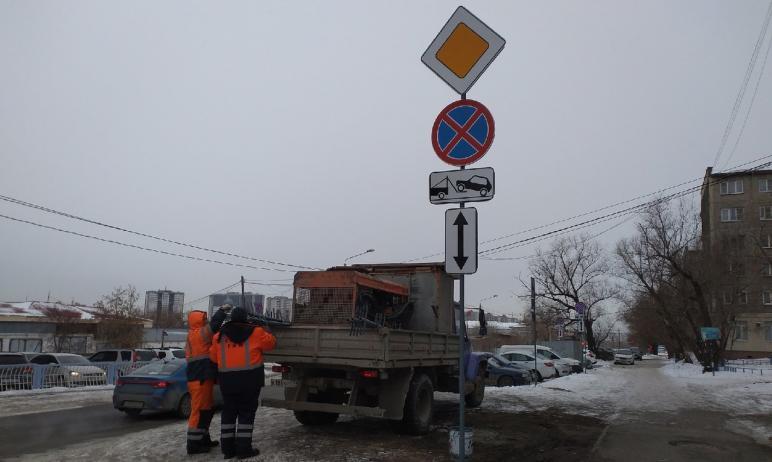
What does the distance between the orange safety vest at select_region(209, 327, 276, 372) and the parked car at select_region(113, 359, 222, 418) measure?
209 inches

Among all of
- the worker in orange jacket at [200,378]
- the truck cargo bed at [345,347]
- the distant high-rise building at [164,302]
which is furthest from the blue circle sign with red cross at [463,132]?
the distant high-rise building at [164,302]

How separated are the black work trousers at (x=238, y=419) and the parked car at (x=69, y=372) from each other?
574 inches

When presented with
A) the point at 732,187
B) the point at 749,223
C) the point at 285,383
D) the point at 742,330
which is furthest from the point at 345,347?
the point at 732,187

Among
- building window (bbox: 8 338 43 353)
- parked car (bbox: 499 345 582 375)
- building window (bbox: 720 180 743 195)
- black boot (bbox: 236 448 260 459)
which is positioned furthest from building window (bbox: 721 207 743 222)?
building window (bbox: 8 338 43 353)

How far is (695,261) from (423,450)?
32.0 meters

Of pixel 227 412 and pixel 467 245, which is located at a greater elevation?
pixel 467 245

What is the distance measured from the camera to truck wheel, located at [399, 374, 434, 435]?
29.4 ft

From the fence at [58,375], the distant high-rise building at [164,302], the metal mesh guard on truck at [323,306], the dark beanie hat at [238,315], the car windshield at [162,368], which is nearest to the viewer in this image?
the dark beanie hat at [238,315]

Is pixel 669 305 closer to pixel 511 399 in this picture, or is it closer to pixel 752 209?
pixel 752 209

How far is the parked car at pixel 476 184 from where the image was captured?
18.3ft

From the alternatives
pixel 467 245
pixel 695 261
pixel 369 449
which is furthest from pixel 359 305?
pixel 695 261

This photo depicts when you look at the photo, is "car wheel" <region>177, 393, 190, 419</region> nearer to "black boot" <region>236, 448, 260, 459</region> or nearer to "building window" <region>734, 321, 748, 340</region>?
"black boot" <region>236, 448, 260, 459</region>

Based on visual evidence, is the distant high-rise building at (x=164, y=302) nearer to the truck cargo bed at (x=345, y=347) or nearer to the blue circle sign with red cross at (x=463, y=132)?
the truck cargo bed at (x=345, y=347)

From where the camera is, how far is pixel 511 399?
1499 cm
